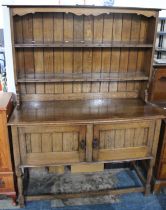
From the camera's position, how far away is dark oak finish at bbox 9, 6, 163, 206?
Answer: 1.83 meters

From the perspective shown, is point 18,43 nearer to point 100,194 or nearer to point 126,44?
point 126,44

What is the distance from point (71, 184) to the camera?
2328mm

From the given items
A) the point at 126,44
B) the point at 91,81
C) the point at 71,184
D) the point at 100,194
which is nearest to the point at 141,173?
the point at 100,194

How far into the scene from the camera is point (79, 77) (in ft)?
6.70

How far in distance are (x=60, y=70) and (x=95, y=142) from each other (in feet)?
2.49

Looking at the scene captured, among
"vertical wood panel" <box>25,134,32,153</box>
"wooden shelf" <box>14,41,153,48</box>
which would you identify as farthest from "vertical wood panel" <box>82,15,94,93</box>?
"vertical wood panel" <box>25,134,32,153</box>

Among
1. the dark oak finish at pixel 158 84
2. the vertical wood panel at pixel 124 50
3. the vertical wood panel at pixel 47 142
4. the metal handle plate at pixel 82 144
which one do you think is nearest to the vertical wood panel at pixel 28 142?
the vertical wood panel at pixel 47 142

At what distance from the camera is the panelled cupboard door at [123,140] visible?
1882mm

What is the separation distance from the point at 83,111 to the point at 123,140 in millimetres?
428

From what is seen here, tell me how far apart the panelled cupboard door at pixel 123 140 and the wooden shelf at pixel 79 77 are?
437mm

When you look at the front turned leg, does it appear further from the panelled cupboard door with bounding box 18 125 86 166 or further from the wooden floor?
the wooden floor

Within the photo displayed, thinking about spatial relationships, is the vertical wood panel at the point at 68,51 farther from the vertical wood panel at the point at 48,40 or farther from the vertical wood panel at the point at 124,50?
the vertical wood panel at the point at 124,50

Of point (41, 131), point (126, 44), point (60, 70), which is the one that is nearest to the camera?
point (41, 131)

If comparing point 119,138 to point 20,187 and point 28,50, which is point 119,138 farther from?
point 28,50
